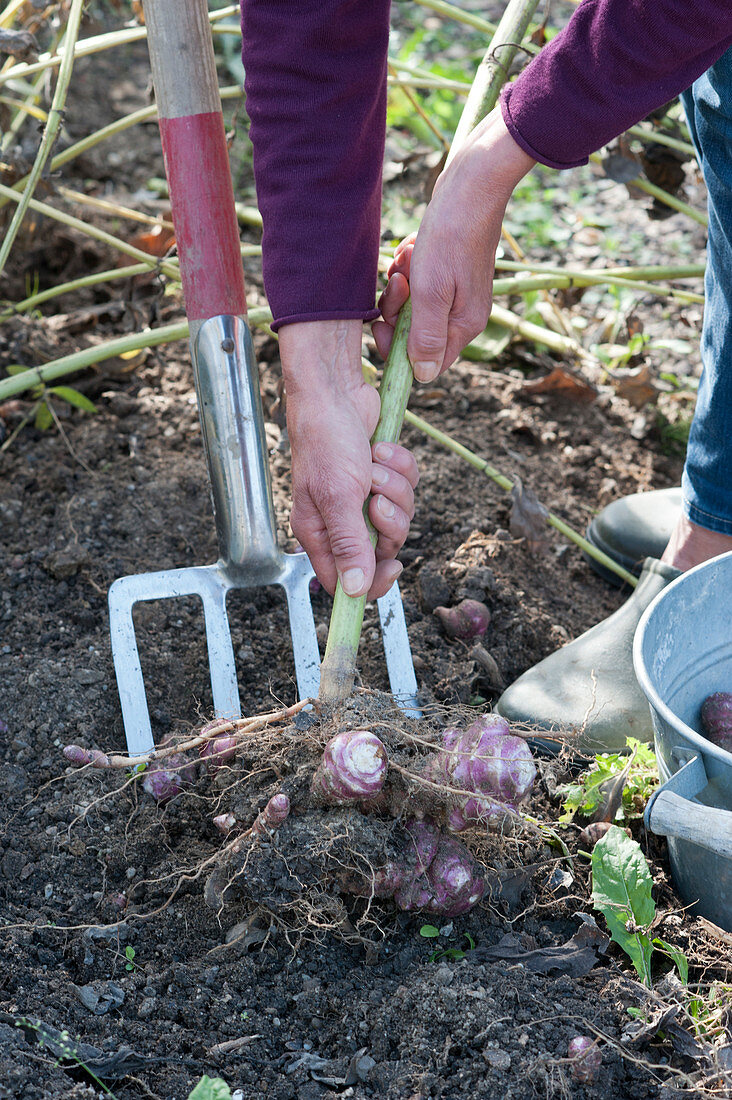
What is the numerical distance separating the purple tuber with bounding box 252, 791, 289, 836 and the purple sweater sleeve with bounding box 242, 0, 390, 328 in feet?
2.36

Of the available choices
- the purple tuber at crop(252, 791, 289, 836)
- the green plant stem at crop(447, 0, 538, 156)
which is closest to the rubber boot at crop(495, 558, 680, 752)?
the purple tuber at crop(252, 791, 289, 836)

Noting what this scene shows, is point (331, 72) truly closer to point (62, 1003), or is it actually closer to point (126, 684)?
point (126, 684)

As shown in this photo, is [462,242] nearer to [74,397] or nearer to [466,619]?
[466,619]

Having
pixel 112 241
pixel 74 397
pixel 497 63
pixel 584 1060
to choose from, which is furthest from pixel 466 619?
pixel 112 241

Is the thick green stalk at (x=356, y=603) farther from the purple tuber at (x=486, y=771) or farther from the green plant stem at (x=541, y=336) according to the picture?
the green plant stem at (x=541, y=336)

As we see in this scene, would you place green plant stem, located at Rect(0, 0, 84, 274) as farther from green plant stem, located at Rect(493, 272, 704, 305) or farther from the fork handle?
green plant stem, located at Rect(493, 272, 704, 305)

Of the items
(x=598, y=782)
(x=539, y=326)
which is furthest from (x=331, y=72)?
(x=539, y=326)

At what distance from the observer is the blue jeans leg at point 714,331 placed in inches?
61.8

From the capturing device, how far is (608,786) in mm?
1474

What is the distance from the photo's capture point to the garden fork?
5.12ft

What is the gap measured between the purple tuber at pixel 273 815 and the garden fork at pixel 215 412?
321 millimetres

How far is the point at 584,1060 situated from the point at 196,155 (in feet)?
5.00

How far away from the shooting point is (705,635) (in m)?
1.50

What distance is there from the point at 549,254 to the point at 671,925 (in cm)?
272
